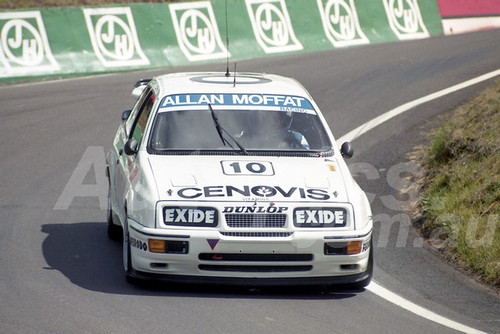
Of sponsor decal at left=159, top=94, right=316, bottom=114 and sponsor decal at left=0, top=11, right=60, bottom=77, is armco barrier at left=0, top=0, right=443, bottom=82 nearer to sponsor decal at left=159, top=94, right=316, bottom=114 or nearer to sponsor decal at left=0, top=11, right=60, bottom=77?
sponsor decal at left=0, top=11, right=60, bottom=77

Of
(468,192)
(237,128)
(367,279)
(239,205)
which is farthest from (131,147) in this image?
(468,192)

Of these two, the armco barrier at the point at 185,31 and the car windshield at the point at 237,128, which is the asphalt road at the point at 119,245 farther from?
the car windshield at the point at 237,128

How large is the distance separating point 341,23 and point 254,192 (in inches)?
611

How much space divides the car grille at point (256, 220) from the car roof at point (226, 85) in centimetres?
199

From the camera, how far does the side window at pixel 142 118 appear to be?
31.8ft

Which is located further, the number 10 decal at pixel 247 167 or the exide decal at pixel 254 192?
the number 10 decal at pixel 247 167

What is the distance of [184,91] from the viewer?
9.79 meters

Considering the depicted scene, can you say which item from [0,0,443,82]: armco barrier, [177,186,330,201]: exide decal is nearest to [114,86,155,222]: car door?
[177,186,330,201]: exide decal

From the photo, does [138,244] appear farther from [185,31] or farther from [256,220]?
[185,31]

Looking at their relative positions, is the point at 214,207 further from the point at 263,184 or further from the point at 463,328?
the point at 463,328

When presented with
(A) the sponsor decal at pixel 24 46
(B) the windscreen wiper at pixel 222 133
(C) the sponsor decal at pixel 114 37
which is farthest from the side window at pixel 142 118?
(C) the sponsor decal at pixel 114 37

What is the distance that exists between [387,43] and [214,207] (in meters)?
16.1

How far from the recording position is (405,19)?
79.3ft

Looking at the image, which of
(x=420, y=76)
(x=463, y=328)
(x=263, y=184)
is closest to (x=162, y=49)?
(x=420, y=76)
